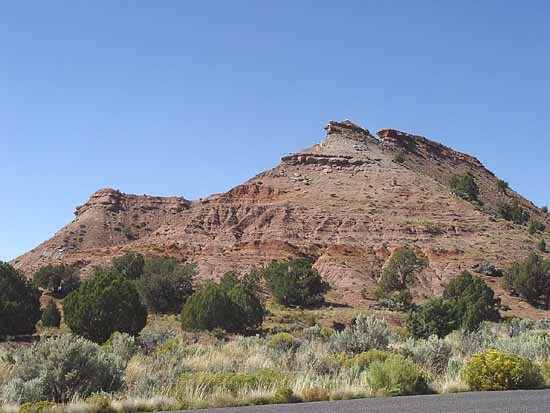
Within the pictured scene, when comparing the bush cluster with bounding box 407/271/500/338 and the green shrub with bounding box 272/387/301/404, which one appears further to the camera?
the bush cluster with bounding box 407/271/500/338

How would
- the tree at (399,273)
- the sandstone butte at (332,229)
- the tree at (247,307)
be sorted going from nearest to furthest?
the tree at (247,307)
the tree at (399,273)
the sandstone butte at (332,229)

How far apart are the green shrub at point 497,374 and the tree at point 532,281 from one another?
45.0 m

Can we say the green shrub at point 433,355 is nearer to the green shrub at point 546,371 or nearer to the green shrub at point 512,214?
the green shrub at point 546,371

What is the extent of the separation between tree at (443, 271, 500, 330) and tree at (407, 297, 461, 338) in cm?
297

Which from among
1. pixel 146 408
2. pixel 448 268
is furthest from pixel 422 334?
pixel 448 268

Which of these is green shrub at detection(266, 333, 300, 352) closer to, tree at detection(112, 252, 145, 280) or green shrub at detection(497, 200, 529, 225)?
tree at detection(112, 252, 145, 280)

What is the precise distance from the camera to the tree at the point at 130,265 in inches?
2240

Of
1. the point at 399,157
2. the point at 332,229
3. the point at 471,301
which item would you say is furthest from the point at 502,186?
the point at 471,301

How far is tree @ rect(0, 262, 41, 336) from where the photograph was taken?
34.8m

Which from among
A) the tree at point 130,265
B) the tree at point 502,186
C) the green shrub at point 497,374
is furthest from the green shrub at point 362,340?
the tree at point 502,186

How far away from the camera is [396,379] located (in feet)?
35.0

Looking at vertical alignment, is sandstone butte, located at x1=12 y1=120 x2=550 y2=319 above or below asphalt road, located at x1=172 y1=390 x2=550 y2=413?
above

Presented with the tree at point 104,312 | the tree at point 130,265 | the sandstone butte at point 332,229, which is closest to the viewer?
the tree at point 104,312

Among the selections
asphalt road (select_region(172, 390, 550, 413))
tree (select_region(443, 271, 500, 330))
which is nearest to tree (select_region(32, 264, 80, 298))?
tree (select_region(443, 271, 500, 330))
